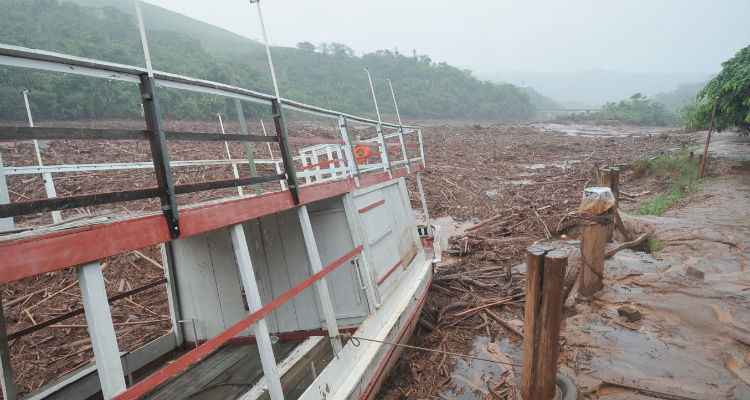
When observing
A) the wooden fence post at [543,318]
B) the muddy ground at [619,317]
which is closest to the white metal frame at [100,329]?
the wooden fence post at [543,318]

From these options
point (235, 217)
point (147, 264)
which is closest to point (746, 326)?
point (235, 217)

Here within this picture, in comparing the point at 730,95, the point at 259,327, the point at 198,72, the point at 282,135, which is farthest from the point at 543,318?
the point at 198,72

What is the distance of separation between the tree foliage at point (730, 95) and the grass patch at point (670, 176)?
1736 millimetres

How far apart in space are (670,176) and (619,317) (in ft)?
41.7

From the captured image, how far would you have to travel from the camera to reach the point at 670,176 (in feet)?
51.1

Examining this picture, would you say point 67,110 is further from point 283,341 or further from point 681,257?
point 681,257

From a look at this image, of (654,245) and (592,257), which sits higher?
(592,257)

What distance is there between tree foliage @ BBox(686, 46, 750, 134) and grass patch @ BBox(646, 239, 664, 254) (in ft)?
24.1

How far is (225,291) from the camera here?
532cm

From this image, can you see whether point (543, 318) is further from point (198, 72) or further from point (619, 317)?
point (198, 72)

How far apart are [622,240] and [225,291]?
8.73 metres

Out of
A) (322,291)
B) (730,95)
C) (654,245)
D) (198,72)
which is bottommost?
(654,245)

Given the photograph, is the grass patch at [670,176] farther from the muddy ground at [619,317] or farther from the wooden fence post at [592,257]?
the wooden fence post at [592,257]

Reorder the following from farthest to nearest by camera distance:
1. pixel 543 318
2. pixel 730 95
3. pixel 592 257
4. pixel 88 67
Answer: pixel 730 95, pixel 592 257, pixel 543 318, pixel 88 67
